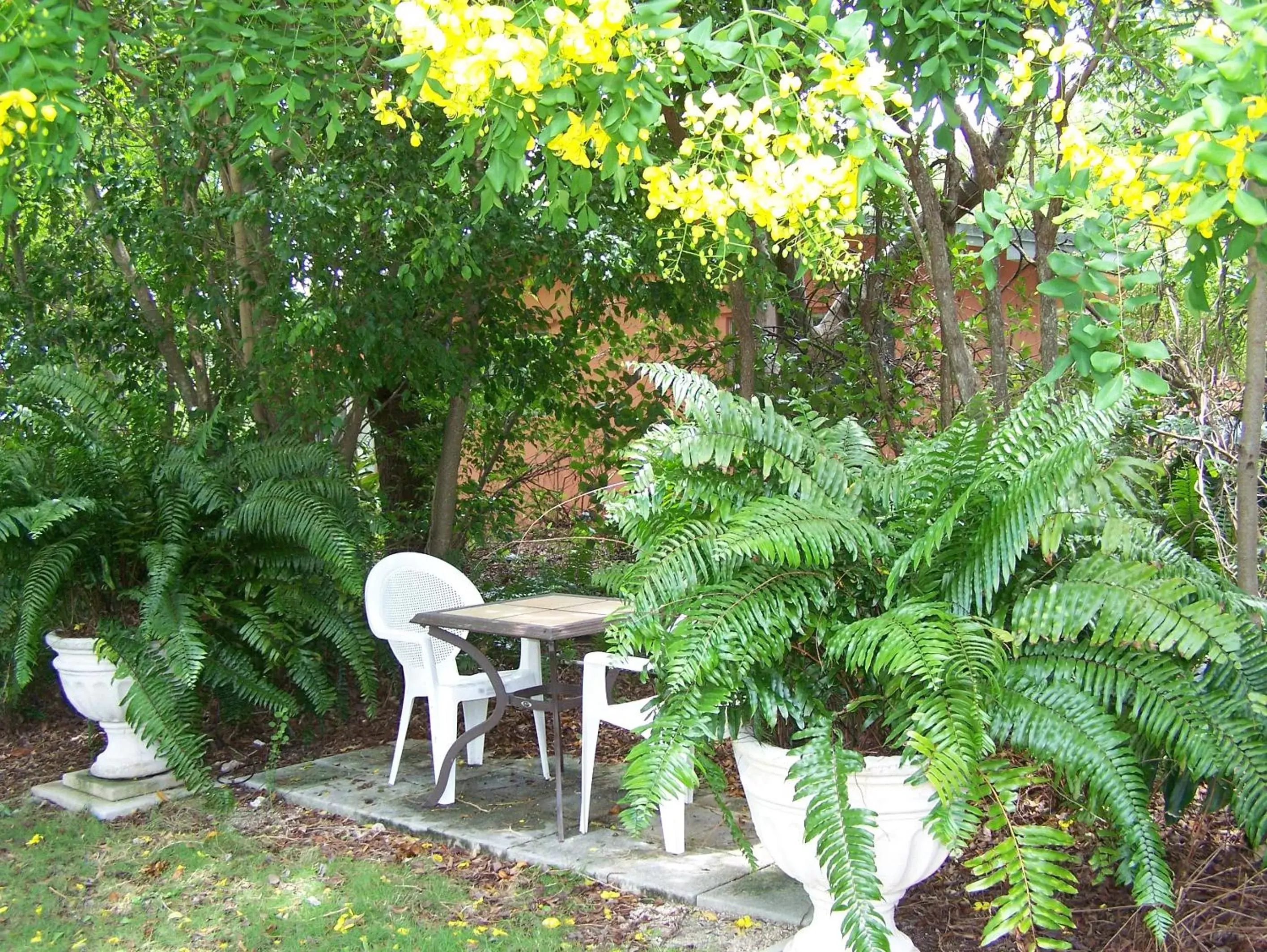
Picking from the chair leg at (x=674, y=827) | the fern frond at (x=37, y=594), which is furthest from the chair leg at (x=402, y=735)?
the fern frond at (x=37, y=594)

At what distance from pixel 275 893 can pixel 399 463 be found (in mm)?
3648

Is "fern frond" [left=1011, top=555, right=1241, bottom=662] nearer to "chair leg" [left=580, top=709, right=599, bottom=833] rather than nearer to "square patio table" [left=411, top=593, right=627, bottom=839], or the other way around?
"square patio table" [left=411, top=593, right=627, bottom=839]

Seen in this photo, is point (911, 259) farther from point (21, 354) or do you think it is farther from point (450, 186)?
point (21, 354)

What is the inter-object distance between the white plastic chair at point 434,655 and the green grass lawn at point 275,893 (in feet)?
1.51

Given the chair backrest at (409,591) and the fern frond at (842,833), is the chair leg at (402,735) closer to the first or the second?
the chair backrest at (409,591)

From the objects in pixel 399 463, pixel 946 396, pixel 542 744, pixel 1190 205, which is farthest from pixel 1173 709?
pixel 399 463

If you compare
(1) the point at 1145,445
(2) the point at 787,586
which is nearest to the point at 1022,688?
(2) the point at 787,586

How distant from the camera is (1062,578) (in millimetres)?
2695

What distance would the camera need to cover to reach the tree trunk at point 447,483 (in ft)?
19.8

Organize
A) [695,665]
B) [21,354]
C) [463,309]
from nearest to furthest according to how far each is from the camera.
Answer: [695,665], [463,309], [21,354]

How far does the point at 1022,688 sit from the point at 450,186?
187 centimetres

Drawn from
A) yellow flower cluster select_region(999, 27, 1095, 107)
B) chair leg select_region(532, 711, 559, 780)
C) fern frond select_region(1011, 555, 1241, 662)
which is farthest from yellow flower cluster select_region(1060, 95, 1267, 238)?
chair leg select_region(532, 711, 559, 780)

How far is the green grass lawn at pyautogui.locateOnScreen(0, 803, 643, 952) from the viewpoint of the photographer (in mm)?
3217

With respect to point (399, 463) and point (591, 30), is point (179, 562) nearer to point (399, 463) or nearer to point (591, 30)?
point (399, 463)
